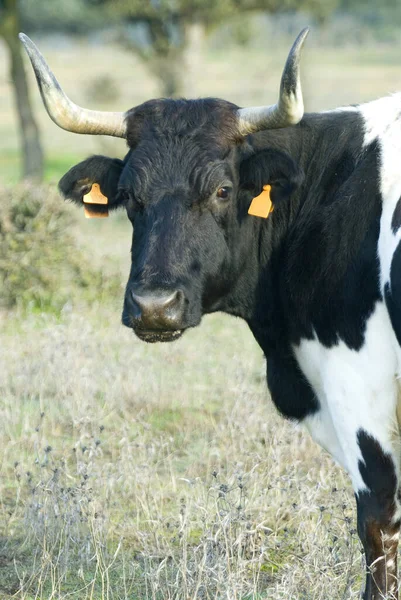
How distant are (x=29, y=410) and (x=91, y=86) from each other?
38923 mm

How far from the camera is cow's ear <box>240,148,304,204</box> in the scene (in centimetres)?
446

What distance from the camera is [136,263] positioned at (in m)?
4.38

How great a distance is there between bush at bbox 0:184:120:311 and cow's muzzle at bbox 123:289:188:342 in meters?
5.57

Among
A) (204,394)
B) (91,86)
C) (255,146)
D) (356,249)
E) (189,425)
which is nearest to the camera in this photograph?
(356,249)

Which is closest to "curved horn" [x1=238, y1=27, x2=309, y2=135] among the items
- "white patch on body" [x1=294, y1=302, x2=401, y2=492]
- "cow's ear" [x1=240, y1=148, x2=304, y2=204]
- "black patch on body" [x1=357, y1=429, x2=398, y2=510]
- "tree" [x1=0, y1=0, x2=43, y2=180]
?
"cow's ear" [x1=240, y1=148, x2=304, y2=204]

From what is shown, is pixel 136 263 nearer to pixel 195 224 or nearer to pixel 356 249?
pixel 195 224

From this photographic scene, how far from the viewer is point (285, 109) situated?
4.32 metres

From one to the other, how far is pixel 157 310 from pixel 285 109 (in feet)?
3.62

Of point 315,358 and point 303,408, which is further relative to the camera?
point 303,408

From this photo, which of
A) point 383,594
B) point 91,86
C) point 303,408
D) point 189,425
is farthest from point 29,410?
point 91,86

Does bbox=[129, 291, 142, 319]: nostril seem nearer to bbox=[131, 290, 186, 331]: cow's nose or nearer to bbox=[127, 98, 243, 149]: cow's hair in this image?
bbox=[131, 290, 186, 331]: cow's nose

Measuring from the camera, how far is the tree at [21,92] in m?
17.7

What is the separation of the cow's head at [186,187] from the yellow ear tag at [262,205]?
36 mm

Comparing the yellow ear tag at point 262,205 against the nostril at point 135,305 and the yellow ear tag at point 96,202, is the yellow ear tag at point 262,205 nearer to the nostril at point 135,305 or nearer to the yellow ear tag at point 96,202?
the nostril at point 135,305
